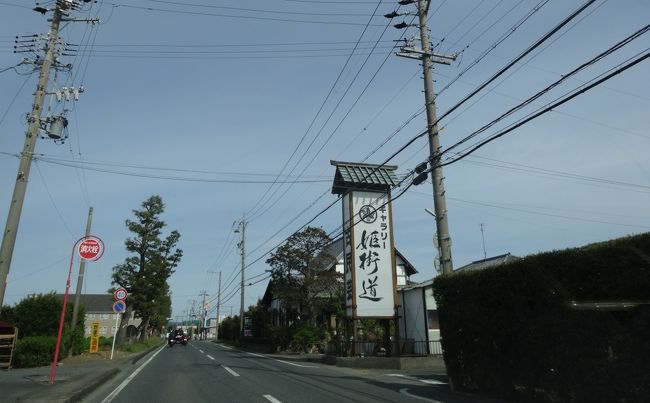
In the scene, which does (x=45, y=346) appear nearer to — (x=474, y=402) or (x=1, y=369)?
(x=1, y=369)

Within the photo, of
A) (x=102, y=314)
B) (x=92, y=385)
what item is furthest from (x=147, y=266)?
(x=102, y=314)

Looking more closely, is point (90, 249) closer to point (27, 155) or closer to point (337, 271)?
point (27, 155)

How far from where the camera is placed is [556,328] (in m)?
8.70

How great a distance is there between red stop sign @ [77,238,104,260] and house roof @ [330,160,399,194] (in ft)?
41.9

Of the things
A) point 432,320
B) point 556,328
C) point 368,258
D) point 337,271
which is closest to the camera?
point 556,328

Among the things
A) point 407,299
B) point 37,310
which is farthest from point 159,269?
point 407,299

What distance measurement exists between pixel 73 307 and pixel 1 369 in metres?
8.21

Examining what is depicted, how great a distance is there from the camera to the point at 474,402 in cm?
967

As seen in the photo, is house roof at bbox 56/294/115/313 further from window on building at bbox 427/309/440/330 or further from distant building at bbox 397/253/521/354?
window on building at bbox 427/309/440/330

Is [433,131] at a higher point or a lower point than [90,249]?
higher

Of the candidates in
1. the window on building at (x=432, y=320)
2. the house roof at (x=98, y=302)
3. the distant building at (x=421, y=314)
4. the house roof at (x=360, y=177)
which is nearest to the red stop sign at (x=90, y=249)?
the house roof at (x=360, y=177)

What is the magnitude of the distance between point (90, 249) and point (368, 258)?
42.9 ft

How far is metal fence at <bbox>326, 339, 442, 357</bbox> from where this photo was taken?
21.9m

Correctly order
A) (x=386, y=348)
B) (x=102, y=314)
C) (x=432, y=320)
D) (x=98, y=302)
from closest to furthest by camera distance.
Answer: (x=386, y=348) < (x=432, y=320) < (x=102, y=314) < (x=98, y=302)
